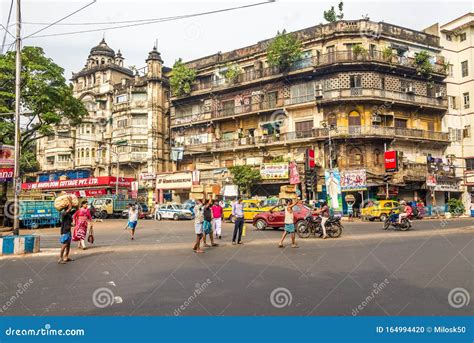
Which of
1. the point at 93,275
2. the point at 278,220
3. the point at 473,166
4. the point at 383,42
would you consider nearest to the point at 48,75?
the point at 278,220

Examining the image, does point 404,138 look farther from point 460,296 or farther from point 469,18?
point 460,296

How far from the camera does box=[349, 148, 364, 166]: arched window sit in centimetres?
3231

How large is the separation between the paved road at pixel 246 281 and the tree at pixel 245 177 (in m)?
22.5

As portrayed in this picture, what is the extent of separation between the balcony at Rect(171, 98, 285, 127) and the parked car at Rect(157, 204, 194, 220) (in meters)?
12.8

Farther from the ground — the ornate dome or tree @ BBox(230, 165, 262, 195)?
the ornate dome

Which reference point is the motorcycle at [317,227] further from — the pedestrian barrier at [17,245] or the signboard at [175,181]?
the signboard at [175,181]

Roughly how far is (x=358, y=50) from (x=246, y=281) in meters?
29.7

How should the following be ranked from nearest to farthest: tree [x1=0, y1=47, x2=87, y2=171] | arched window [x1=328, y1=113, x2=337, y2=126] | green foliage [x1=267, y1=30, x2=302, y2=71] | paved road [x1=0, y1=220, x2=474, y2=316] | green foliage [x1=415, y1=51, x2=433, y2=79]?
paved road [x1=0, y1=220, x2=474, y2=316] → tree [x1=0, y1=47, x2=87, y2=171] → arched window [x1=328, y1=113, x2=337, y2=126] → green foliage [x1=267, y1=30, x2=302, y2=71] → green foliage [x1=415, y1=51, x2=433, y2=79]

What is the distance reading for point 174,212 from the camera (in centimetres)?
3023

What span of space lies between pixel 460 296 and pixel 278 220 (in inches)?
497

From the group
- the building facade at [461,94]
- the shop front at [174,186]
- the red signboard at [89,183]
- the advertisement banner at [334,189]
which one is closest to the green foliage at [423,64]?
the building facade at [461,94]

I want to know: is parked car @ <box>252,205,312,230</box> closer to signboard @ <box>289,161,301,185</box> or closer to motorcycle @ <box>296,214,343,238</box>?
motorcycle @ <box>296,214,343,238</box>

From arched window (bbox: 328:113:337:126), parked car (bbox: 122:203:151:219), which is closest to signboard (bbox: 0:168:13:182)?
parked car (bbox: 122:203:151:219)

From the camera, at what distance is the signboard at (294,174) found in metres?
32.0
